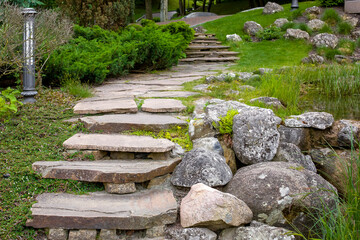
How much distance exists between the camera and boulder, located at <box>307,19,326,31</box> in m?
12.7

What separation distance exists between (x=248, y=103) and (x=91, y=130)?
1924mm

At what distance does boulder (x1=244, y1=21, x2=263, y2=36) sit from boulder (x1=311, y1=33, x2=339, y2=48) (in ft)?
7.61

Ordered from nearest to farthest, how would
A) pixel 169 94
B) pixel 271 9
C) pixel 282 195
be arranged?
pixel 282 195 → pixel 169 94 → pixel 271 9

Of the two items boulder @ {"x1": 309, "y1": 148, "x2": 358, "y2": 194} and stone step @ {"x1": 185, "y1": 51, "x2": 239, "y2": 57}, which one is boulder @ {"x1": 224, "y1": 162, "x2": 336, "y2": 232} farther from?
stone step @ {"x1": 185, "y1": 51, "x2": 239, "y2": 57}

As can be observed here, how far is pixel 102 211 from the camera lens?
8.95 feet

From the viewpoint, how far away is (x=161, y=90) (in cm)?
558

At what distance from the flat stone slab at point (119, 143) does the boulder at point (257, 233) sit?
0.96m

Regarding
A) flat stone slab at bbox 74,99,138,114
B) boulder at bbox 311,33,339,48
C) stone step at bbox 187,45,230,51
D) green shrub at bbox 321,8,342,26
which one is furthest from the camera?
green shrub at bbox 321,8,342,26

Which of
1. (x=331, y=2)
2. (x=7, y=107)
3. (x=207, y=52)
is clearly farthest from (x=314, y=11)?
(x=7, y=107)

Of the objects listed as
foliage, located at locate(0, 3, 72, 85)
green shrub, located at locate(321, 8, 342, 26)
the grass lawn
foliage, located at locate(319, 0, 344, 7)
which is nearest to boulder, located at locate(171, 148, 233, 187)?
foliage, located at locate(0, 3, 72, 85)


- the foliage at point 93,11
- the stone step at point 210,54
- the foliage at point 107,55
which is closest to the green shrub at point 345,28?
the stone step at point 210,54

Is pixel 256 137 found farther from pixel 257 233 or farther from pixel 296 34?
pixel 296 34

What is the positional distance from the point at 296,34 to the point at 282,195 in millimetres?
10476

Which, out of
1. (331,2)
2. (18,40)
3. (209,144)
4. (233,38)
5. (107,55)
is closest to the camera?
(209,144)
